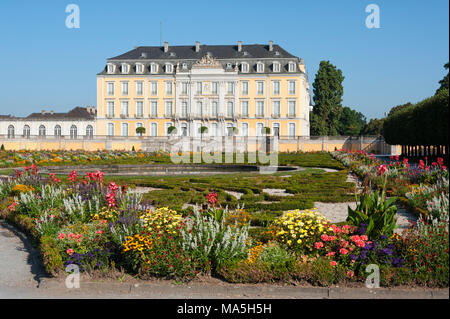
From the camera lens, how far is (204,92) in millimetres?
46750

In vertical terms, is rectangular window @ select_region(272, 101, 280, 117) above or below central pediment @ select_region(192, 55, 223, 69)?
below

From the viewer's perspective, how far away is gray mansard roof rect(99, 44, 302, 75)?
1822 inches

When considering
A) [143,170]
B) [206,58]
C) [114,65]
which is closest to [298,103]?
[206,58]

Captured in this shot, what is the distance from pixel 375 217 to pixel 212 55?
1704 inches

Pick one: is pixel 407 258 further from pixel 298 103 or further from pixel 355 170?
pixel 298 103

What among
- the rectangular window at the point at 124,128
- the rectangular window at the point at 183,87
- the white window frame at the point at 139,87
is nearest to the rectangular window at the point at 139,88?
the white window frame at the point at 139,87

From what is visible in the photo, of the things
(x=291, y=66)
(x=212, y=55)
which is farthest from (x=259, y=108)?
(x=212, y=55)

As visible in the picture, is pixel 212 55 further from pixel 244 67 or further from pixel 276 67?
pixel 276 67

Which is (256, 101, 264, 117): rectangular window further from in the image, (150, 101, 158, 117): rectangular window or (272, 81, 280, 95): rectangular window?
(150, 101, 158, 117): rectangular window

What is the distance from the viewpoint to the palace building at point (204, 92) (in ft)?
151

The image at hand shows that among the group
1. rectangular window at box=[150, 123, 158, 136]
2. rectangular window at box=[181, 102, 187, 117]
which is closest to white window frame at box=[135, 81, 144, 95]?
rectangular window at box=[150, 123, 158, 136]

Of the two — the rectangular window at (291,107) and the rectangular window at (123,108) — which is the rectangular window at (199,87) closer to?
the rectangular window at (123,108)

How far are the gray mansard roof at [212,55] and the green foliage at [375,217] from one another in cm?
4108
